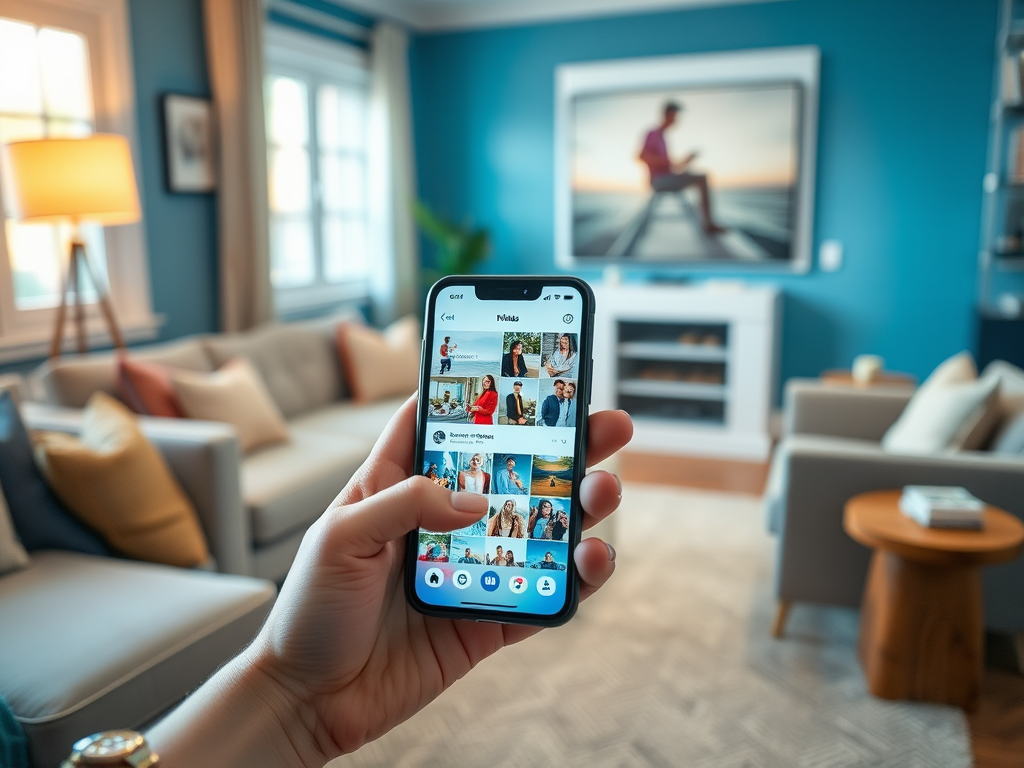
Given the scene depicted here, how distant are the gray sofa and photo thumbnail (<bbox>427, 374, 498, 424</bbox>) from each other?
5.61ft

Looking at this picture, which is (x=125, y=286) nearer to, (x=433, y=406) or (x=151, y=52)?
(x=151, y=52)

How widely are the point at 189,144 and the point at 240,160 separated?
25 centimetres

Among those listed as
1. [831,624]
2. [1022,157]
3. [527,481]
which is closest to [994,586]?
[831,624]

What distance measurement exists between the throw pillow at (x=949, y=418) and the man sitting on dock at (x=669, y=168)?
2304 millimetres

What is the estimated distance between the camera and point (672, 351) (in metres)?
4.71

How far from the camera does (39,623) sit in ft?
5.11

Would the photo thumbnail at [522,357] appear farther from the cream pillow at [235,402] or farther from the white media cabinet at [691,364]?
the white media cabinet at [691,364]

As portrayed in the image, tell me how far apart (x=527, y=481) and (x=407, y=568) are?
0.52 feet

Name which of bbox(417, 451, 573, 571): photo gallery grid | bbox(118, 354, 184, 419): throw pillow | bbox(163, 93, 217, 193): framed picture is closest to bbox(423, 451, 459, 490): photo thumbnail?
bbox(417, 451, 573, 571): photo gallery grid

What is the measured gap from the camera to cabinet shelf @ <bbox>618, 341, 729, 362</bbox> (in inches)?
182

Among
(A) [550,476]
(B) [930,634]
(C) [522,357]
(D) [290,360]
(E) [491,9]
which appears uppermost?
(E) [491,9]

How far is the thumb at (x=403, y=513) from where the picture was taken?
72 cm

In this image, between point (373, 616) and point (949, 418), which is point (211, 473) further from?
point (949, 418)

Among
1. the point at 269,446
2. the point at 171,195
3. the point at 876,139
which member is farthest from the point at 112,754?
the point at 876,139
